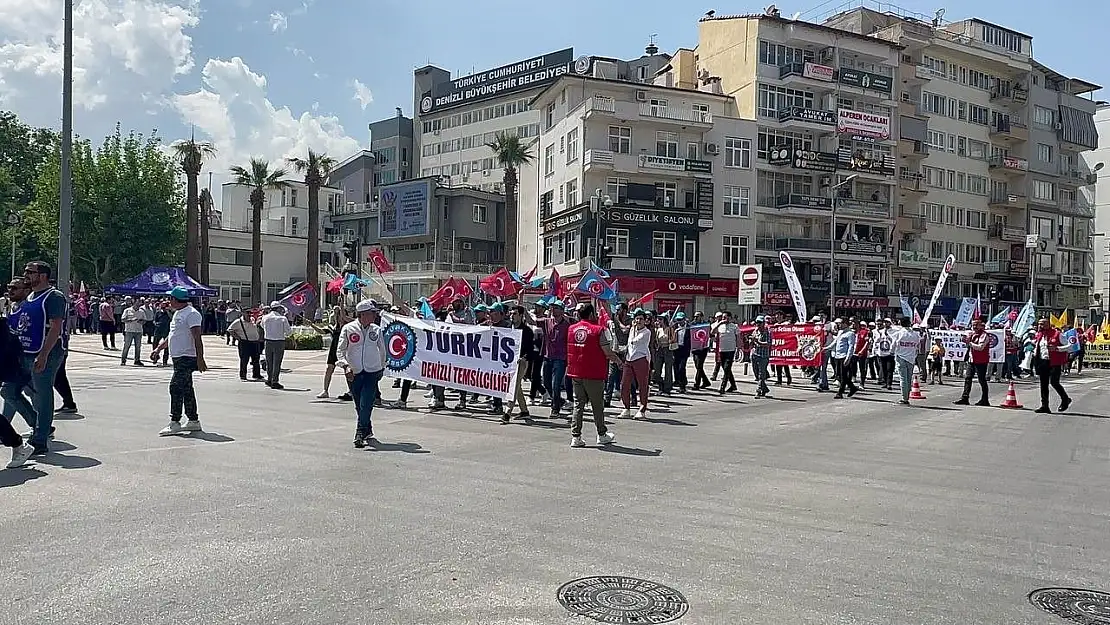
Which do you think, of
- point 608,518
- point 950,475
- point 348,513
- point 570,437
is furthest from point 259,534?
point 950,475

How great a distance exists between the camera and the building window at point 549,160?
198 ft

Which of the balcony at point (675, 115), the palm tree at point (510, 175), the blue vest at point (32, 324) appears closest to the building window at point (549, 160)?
the palm tree at point (510, 175)

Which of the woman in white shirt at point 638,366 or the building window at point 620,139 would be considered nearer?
the woman in white shirt at point 638,366

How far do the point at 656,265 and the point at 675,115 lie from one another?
908cm

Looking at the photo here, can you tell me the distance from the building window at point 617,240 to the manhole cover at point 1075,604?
158 ft

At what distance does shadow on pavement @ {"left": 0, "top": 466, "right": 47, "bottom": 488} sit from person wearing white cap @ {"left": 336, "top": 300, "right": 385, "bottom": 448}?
325 cm

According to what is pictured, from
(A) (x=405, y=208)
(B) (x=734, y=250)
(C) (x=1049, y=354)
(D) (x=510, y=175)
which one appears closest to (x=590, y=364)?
(C) (x=1049, y=354)

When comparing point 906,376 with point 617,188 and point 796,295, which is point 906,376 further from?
point 617,188

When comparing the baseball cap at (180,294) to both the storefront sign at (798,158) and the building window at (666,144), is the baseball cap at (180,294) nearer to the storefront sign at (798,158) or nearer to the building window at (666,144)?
the building window at (666,144)

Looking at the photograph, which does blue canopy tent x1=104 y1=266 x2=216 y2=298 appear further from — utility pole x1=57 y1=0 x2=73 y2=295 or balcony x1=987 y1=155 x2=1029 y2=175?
balcony x1=987 y1=155 x2=1029 y2=175

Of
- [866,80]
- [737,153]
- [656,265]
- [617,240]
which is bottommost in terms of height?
[656,265]

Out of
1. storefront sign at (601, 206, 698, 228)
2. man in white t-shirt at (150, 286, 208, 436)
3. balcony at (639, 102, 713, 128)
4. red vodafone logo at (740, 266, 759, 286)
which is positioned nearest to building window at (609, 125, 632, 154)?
balcony at (639, 102, 713, 128)

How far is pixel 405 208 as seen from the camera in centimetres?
7600

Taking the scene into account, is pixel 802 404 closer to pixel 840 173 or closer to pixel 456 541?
pixel 456 541
